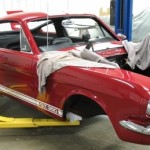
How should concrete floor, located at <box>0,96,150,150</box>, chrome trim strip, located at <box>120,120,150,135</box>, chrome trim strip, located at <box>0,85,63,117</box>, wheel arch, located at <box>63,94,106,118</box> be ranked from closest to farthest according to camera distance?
chrome trim strip, located at <box>120,120,150,135</box> → wheel arch, located at <box>63,94,106,118</box> → chrome trim strip, located at <box>0,85,63,117</box> → concrete floor, located at <box>0,96,150,150</box>

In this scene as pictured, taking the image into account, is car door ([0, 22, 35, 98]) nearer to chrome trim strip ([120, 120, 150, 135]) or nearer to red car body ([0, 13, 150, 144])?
red car body ([0, 13, 150, 144])

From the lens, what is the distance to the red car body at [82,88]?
8.11 ft

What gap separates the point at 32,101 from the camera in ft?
11.7

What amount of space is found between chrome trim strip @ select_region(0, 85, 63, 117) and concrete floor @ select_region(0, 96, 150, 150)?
1.49 feet

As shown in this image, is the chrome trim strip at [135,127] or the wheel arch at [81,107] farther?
the wheel arch at [81,107]

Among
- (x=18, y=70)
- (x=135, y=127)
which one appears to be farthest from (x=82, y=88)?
(x=18, y=70)

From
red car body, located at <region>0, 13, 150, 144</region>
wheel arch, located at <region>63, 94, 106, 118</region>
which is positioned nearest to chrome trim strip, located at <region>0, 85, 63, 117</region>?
red car body, located at <region>0, 13, 150, 144</region>

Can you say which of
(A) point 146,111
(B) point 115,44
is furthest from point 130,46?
Result: (A) point 146,111

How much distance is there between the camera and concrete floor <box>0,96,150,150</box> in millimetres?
3407

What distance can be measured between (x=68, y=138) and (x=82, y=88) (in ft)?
3.49

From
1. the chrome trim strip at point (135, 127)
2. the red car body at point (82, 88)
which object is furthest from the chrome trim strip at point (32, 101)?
the chrome trim strip at point (135, 127)

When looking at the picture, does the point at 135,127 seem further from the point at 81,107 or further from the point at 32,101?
the point at 32,101

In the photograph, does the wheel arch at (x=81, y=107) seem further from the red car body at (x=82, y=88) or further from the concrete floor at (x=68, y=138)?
the concrete floor at (x=68, y=138)

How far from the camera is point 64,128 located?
3.94 m
